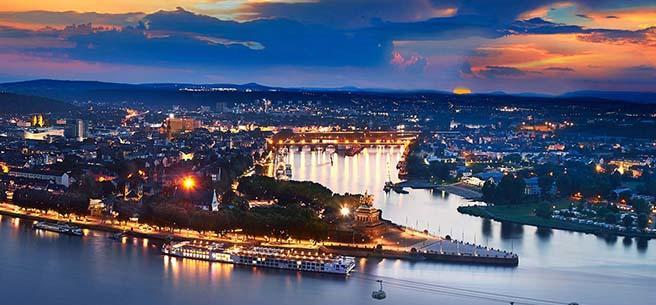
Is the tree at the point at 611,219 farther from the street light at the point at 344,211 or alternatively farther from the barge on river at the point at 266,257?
the barge on river at the point at 266,257

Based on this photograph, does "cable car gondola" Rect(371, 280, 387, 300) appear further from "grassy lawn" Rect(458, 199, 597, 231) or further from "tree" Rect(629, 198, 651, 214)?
"tree" Rect(629, 198, 651, 214)

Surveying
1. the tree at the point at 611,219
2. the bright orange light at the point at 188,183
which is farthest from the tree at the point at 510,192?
the bright orange light at the point at 188,183

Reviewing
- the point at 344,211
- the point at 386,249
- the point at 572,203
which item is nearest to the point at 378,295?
the point at 386,249

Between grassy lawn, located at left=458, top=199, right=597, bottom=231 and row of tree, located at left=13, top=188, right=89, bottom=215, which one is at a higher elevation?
row of tree, located at left=13, top=188, right=89, bottom=215

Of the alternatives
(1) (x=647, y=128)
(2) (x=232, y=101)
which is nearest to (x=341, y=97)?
(2) (x=232, y=101)

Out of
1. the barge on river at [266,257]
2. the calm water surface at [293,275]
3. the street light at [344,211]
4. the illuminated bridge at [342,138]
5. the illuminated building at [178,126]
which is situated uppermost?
the illuminated building at [178,126]

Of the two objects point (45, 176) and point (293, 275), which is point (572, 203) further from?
point (45, 176)

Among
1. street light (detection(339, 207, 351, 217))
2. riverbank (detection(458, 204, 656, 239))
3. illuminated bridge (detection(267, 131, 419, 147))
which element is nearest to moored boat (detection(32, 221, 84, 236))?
street light (detection(339, 207, 351, 217))
